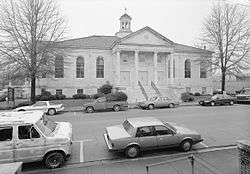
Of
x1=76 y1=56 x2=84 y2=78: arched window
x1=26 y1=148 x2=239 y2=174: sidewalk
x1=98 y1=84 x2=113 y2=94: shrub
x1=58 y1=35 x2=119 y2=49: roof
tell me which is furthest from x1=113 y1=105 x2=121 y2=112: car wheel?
x1=58 y1=35 x2=119 y2=49: roof

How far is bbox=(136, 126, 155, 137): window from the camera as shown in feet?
26.0

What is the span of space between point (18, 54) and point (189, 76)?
2915cm

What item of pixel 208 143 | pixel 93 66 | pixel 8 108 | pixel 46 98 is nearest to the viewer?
pixel 208 143

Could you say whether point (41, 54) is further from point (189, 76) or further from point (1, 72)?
point (189, 76)

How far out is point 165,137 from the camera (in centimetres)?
805

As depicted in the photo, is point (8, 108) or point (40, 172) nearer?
point (40, 172)

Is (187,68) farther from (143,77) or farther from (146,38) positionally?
(146,38)

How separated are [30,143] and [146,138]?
4.14 m

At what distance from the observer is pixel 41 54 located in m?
24.4

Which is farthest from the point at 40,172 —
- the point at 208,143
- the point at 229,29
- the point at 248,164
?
the point at 229,29

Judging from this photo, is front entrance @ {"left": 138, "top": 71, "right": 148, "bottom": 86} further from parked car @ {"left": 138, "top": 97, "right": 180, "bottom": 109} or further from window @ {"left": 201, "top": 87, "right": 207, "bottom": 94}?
window @ {"left": 201, "top": 87, "right": 207, "bottom": 94}

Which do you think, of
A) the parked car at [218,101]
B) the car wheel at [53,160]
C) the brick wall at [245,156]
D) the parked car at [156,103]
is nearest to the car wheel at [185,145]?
the brick wall at [245,156]

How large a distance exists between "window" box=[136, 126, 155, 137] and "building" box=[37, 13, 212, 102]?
21.0m

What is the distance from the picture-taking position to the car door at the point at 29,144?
261 inches
